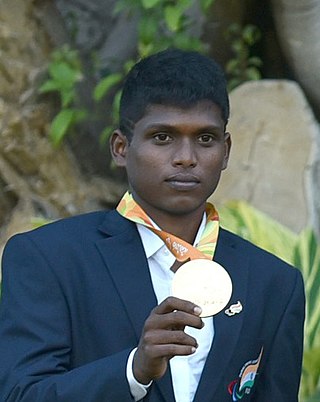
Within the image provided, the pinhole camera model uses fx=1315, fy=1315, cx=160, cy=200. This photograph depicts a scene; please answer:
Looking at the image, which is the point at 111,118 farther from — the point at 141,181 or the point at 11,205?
the point at 141,181

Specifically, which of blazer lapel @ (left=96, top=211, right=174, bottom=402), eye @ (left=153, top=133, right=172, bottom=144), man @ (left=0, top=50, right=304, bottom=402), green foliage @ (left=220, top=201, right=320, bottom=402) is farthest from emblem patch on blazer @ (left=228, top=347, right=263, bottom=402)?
green foliage @ (left=220, top=201, right=320, bottom=402)

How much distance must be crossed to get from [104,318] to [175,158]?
37cm

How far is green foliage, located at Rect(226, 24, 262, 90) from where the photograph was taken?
511cm

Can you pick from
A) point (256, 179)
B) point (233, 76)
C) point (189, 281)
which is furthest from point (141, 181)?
point (233, 76)

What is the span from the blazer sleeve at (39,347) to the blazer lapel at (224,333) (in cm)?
24

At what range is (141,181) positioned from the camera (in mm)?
2826

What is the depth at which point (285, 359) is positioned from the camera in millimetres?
2938

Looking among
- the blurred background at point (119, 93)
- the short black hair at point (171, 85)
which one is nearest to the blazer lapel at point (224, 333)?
the short black hair at point (171, 85)

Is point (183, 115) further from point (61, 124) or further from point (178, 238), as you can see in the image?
point (61, 124)

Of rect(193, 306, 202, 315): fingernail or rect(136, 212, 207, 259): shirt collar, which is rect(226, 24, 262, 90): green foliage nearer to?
rect(136, 212, 207, 259): shirt collar

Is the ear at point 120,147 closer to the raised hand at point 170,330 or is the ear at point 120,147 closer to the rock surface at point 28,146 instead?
the raised hand at point 170,330

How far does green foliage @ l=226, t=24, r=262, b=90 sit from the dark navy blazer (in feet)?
7.25

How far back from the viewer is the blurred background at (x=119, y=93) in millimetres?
4867

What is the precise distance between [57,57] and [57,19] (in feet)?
0.80
